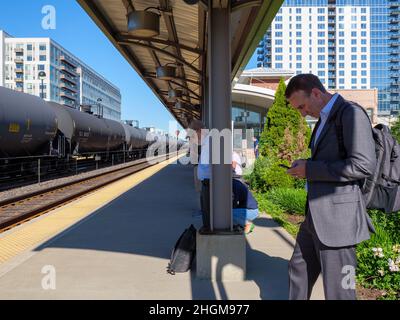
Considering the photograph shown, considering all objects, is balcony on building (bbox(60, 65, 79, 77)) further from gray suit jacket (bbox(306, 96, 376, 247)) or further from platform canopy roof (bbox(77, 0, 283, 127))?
gray suit jacket (bbox(306, 96, 376, 247))

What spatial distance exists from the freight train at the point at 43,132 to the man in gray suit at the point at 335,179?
13.0m

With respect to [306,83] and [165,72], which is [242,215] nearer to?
[306,83]

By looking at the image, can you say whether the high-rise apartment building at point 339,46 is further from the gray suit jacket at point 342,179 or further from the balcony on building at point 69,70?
the gray suit jacket at point 342,179

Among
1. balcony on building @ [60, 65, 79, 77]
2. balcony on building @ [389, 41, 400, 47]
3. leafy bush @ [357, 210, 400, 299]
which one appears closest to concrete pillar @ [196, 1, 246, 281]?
leafy bush @ [357, 210, 400, 299]

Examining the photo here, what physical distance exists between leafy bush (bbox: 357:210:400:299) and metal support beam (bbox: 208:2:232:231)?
162 centimetres

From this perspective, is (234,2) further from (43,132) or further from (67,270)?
(43,132)

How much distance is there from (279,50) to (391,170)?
16305cm

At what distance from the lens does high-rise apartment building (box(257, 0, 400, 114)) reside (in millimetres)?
156125

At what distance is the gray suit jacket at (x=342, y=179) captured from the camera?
277cm

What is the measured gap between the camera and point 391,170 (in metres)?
2.82

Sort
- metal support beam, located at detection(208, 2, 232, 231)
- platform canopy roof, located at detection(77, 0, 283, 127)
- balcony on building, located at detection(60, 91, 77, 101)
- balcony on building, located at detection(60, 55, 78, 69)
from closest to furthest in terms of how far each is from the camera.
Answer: metal support beam, located at detection(208, 2, 232, 231) → platform canopy roof, located at detection(77, 0, 283, 127) → balcony on building, located at detection(60, 91, 77, 101) → balcony on building, located at detection(60, 55, 78, 69)

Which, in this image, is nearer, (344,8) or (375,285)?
(375,285)

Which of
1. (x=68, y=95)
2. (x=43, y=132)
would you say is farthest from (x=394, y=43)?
(x=43, y=132)
